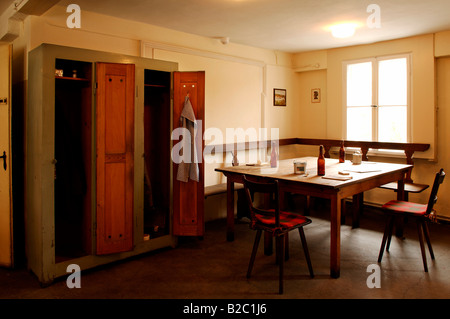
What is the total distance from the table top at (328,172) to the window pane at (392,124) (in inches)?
60.9

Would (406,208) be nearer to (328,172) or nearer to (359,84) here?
(328,172)

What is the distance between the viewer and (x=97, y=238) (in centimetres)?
356

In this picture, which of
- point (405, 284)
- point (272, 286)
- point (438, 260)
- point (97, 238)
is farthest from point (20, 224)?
point (438, 260)

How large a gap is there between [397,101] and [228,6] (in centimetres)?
332

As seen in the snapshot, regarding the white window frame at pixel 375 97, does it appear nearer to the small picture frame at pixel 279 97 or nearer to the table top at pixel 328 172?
the small picture frame at pixel 279 97

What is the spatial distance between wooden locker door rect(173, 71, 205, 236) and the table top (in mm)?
444

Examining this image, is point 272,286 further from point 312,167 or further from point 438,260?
point 438,260

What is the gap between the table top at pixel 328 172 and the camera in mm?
3433

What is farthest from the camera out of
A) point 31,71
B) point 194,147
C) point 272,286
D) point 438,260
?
point 194,147

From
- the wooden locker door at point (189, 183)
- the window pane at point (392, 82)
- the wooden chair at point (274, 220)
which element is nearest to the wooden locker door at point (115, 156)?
the wooden locker door at point (189, 183)

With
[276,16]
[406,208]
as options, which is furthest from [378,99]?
[406,208]

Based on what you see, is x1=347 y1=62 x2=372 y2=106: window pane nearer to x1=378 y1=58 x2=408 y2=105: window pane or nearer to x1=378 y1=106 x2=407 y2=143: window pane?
x1=378 y1=58 x2=408 y2=105: window pane

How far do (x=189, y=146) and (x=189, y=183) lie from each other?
441 millimetres

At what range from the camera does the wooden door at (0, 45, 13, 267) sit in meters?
3.63
